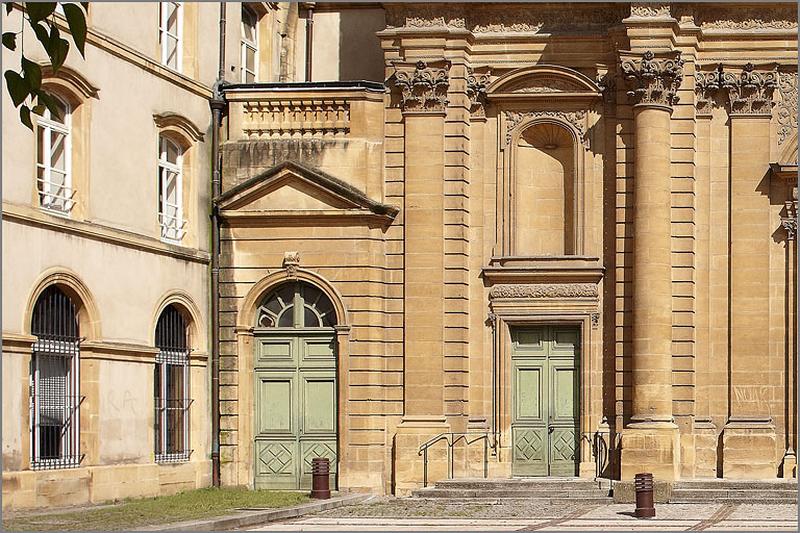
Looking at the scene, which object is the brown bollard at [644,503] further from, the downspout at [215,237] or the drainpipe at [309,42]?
the drainpipe at [309,42]

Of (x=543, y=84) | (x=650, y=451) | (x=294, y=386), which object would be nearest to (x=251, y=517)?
(x=294, y=386)

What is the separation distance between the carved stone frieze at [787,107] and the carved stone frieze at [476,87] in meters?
4.97

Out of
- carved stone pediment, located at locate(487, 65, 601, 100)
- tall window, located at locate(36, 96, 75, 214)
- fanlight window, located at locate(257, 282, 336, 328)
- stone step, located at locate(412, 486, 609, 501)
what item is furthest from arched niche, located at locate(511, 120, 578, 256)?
tall window, located at locate(36, 96, 75, 214)

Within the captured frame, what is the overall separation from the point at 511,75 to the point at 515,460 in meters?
6.51

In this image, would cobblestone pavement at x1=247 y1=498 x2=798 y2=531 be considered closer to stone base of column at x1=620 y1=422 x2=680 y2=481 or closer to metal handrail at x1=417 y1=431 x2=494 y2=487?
metal handrail at x1=417 y1=431 x2=494 y2=487

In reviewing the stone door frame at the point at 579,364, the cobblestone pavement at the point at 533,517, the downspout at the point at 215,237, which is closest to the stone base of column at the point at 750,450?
the stone door frame at the point at 579,364

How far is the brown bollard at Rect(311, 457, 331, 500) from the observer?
2312cm

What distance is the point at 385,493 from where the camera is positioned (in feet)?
80.7

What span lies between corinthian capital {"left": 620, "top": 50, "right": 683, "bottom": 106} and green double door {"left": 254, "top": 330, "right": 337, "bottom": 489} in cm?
651

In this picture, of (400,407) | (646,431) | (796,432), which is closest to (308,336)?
(400,407)

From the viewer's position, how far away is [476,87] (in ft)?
83.7

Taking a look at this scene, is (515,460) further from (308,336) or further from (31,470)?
(31,470)

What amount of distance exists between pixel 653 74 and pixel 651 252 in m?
2.90

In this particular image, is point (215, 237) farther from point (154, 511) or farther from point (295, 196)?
point (154, 511)
